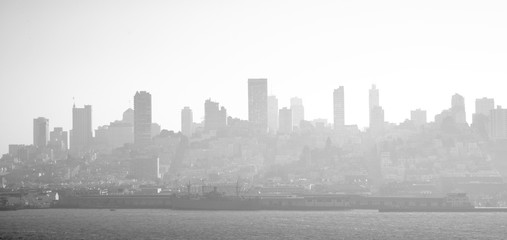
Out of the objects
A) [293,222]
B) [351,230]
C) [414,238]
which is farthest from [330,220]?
[414,238]

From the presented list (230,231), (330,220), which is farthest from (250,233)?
(330,220)

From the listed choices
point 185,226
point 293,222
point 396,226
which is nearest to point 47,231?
Answer: point 185,226

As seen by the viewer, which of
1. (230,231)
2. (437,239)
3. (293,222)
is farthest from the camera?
(293,222)

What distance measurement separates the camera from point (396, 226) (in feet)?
593

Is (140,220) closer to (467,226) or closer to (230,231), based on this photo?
(230,231)

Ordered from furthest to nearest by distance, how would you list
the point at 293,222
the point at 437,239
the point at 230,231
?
the point at 293,222, the point at 230,231, the point at 437,239

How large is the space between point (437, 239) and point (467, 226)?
2253 centimetres

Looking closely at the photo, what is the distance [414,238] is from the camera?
160500 mm

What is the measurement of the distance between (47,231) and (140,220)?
84.1 ft

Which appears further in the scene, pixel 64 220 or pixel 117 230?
pixel 64 220

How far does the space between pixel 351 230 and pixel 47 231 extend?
138 feet

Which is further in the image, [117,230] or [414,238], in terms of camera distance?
[117,230]

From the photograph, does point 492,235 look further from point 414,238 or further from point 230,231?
point 230,231

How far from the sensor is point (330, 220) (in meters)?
194
